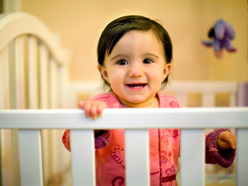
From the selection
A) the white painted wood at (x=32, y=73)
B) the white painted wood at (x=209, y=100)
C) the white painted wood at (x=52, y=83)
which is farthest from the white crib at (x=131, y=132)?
the white painted wood at (x=209, y=100)

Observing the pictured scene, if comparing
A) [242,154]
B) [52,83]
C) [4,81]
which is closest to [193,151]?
[242,154]

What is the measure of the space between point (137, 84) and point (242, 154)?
247 mm

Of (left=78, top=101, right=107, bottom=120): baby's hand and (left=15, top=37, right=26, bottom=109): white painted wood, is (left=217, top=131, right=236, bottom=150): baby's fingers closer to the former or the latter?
(left=78, top=101, right=107, bottom=120): baby's hand

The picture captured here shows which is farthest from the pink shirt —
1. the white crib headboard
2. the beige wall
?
the beige wall

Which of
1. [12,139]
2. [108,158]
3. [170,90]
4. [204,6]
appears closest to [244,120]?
[108,158]

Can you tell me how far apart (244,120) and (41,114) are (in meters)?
0.35

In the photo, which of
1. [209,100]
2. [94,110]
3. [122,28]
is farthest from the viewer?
[209,100]

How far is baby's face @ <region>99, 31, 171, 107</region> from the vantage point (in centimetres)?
52

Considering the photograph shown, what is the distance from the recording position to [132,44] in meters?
0.52

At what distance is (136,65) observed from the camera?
1.70 feet

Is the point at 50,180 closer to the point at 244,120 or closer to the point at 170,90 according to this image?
the point at 170,90

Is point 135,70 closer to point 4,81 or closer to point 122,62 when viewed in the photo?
point 122,62

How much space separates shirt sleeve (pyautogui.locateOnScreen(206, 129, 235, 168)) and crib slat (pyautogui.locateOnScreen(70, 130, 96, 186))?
0.93 ft

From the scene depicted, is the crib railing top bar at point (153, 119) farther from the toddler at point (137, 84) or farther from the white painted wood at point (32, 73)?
the white painted wood at point (32, 73)
